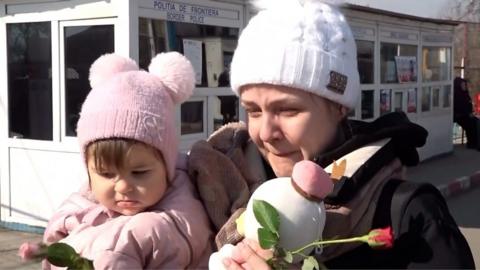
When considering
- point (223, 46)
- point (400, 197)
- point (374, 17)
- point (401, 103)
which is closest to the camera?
point (400, 197)

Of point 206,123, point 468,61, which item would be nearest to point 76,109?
point 206,123

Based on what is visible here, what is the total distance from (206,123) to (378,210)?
21.5 ft

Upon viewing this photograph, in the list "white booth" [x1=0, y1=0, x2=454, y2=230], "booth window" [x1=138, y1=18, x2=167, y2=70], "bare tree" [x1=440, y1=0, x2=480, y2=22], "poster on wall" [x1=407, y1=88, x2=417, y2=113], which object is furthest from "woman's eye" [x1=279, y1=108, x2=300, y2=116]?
"bare tree" [x1=440, y1=0, x2=480, y2=22]

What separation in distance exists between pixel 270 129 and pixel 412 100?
12.3 metres

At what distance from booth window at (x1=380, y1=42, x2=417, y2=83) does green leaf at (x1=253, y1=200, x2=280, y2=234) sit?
11.5 metres

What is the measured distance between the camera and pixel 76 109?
7.71m

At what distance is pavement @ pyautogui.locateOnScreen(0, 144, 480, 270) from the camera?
7.87 metres

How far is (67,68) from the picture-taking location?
25.2 feet

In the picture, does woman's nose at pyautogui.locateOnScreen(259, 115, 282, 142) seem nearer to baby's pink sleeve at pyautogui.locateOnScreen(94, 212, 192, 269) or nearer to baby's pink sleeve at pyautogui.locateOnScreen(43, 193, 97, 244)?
baby's pink sleeve at pyautogui.locateOnScreen(94, 212, 192, 269)

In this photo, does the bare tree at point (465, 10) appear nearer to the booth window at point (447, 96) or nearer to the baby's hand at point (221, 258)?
the booth window at point (447, 96)

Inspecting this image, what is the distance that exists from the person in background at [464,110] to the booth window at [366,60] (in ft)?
17.0

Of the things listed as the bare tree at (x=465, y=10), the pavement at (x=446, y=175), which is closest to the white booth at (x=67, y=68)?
the pavement at (x=446, y=175)

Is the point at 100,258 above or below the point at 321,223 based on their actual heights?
A: below

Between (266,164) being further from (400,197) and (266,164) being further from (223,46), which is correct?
Answer: (223,46)
